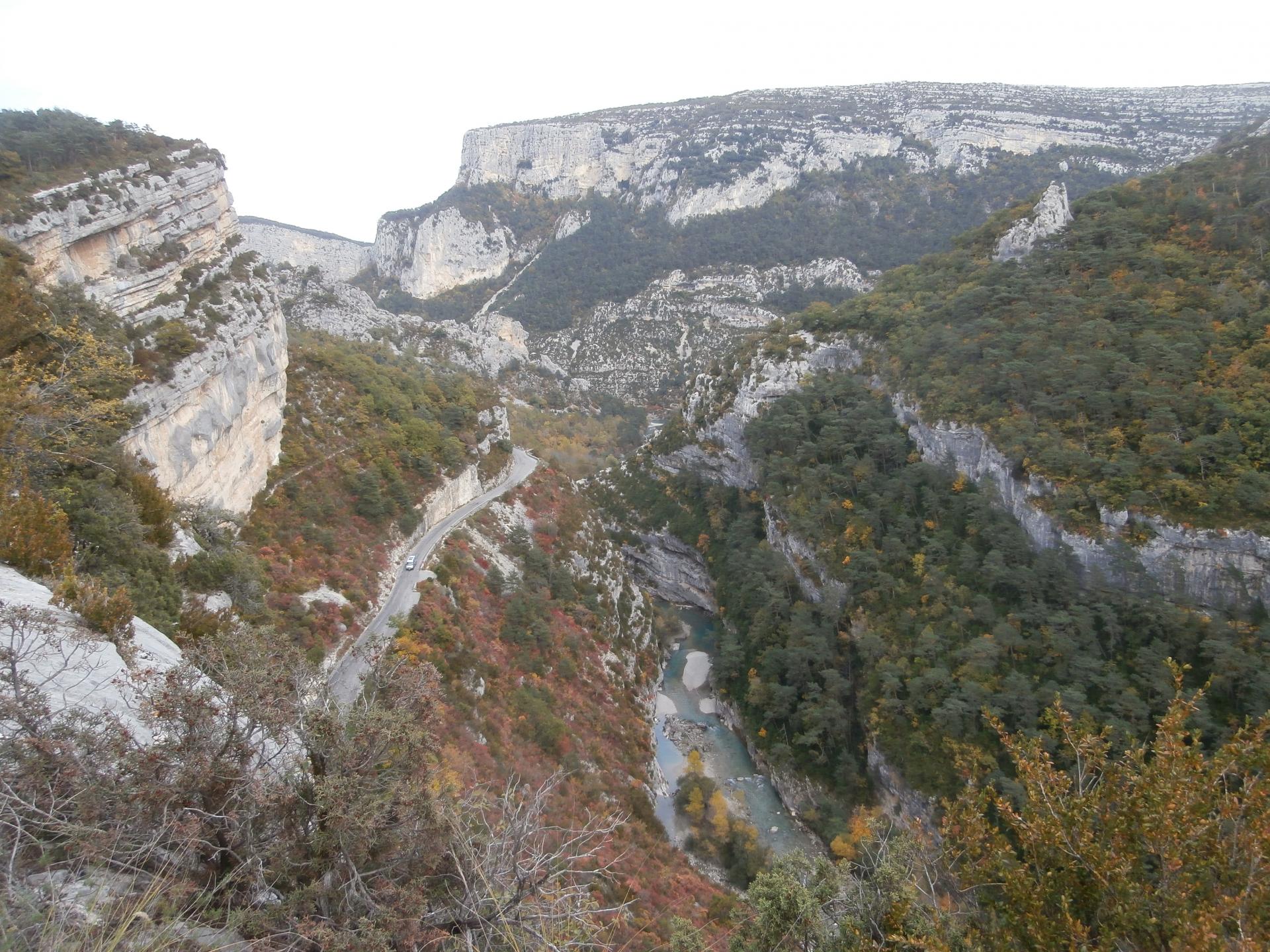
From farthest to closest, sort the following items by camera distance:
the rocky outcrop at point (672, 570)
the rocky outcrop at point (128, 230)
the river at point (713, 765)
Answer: the rocky outcrop at point (672, 570) → the river at point (713, 765) → the rocky outcrop at point (128, 230)

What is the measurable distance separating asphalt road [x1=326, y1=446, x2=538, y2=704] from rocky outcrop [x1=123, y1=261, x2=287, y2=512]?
722cm

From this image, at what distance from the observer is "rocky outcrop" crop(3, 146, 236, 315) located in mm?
20531

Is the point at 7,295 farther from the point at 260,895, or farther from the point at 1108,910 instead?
the point at 1108,910

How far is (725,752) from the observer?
3225 centimetres

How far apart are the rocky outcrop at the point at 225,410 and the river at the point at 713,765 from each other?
23282mm

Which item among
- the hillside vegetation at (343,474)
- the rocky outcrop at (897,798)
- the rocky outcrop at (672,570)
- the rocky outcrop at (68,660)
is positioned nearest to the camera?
the rocky outcrop at (68,660)

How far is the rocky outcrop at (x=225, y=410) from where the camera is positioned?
1914 centimetres

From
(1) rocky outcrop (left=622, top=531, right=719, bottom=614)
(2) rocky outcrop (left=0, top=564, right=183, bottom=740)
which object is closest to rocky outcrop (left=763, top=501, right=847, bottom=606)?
(1) rocky outcrop (left=622, top=531, right=719, bottom=614)

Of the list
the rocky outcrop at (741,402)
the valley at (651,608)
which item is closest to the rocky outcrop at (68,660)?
the valley at (651,608)

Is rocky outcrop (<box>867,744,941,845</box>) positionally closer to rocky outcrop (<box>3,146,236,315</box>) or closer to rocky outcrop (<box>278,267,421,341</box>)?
rocky outcrop (<box>3,146,236,315</box>)

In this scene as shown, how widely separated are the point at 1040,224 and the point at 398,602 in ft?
155

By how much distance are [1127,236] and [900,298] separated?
44.6ft

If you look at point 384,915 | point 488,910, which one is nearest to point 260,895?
point 384,915

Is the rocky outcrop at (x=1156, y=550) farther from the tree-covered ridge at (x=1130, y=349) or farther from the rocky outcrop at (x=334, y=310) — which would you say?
the rocky outcrop at (x=334, y=310)
